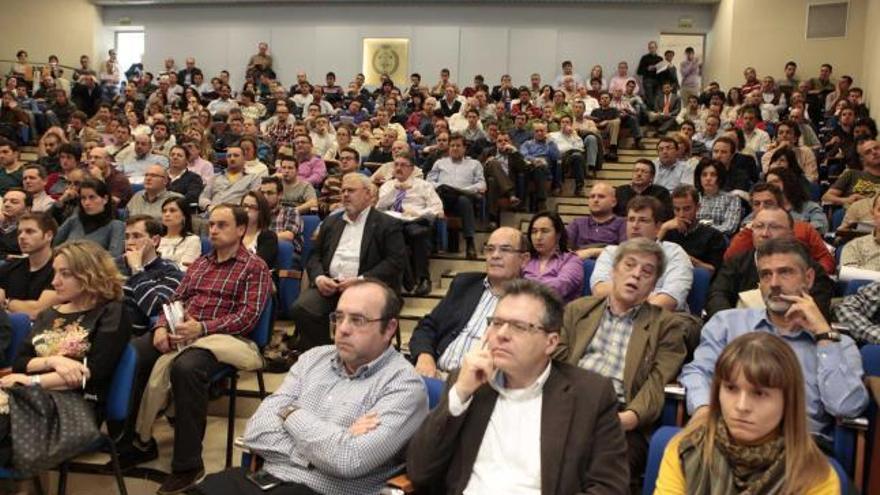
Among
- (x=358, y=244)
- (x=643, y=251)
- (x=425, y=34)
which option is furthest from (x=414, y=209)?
(x=425, y=34)

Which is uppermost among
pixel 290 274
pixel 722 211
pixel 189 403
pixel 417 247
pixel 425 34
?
pixel 425 34

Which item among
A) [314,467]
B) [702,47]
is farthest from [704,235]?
[702,47]

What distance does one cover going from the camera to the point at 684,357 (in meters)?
2.59

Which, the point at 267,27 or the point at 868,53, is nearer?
the point at 868,53

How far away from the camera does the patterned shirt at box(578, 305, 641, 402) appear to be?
8.61 ft

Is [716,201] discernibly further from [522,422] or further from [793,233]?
[522,422]

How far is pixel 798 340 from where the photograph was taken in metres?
2.45

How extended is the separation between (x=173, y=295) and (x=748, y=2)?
1021 cm

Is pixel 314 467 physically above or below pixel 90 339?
below

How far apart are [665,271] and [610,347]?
0.70m

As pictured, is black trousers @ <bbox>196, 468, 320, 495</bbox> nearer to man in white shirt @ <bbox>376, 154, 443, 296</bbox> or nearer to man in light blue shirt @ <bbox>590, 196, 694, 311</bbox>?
man in light blue shirt @ <bbox>590, 196, 694, 311</bbox>

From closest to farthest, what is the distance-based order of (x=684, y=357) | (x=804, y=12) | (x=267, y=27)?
(x=684, y=357), (x=804, y=12), (x=267, y=27)

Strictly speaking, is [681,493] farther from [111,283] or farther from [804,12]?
[804,12]

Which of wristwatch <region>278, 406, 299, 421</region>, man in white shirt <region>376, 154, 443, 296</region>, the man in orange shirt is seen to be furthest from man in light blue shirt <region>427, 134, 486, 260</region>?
wristwatch <region>278, 406, 299, 421</region>
